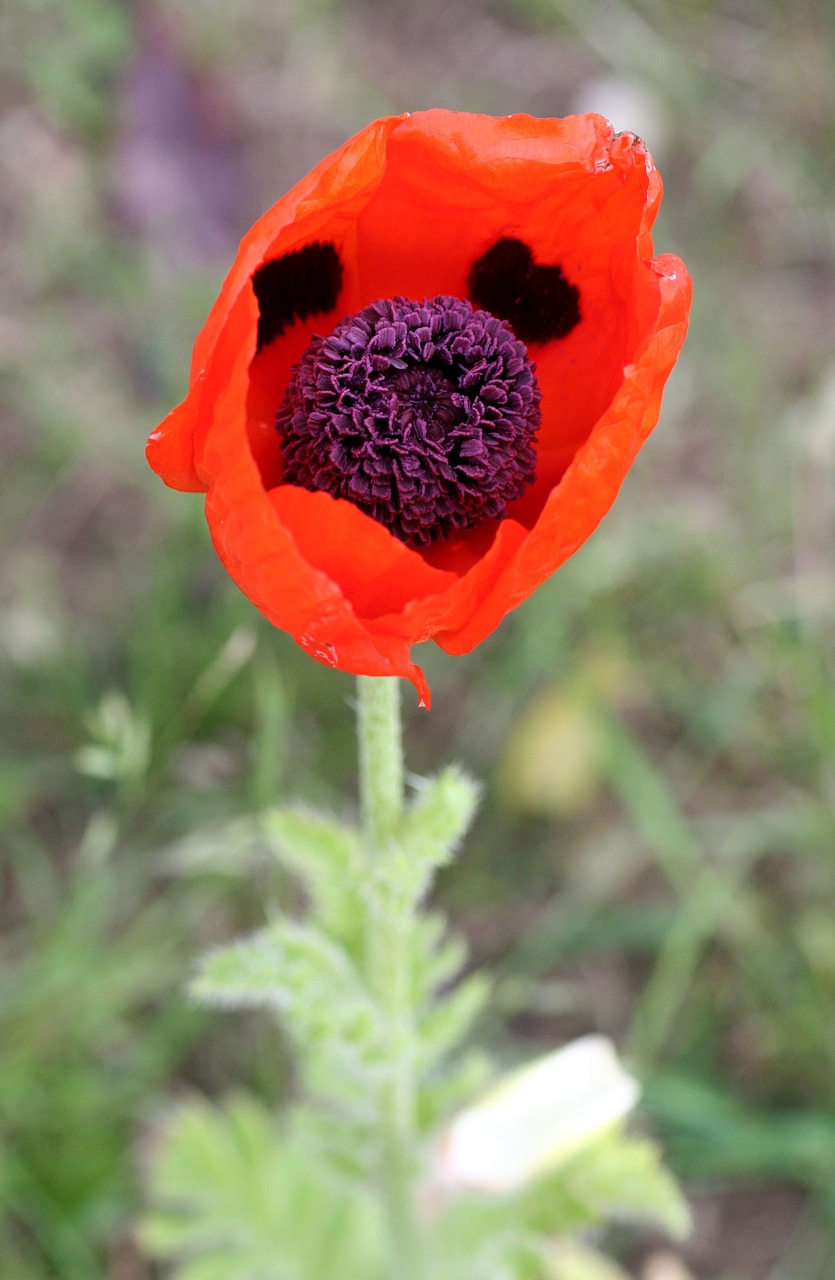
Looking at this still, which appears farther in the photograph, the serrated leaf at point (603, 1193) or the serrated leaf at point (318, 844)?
the serrated leaf at point (603, 1193)

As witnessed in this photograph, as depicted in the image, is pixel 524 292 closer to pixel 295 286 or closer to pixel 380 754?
pixel 295 286

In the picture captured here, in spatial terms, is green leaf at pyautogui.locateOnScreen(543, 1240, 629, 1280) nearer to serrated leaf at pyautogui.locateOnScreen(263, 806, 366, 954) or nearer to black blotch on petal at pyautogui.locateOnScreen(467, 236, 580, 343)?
serrated leaf at pyautogui.locateOnScreen(263, 806, 366, 954)

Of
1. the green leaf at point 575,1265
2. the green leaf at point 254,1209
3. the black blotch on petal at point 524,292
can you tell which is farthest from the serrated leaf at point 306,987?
the green leaf at point 575,1265

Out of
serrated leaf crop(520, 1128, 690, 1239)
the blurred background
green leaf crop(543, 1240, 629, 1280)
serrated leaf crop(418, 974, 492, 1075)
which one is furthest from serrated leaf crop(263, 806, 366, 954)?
green leaf crop(543, 1240, 629, 1280)

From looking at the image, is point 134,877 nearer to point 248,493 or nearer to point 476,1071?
point 476,1071

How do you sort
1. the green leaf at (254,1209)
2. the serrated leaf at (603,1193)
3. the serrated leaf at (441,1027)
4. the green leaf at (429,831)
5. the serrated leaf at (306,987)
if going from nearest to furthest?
the green leaf at (429,831) < the serrated leaf at (306,987) < the serrated leaf at (441,1027) < the serrated leaf at (603,1193) < the green leaf at (254,1209)

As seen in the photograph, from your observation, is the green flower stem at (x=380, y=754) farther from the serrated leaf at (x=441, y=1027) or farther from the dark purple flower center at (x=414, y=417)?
the serrated leaf at (x=441, y=1027)
